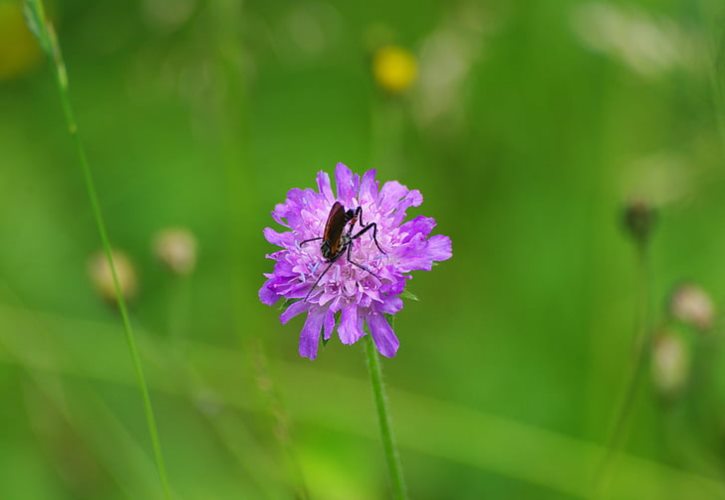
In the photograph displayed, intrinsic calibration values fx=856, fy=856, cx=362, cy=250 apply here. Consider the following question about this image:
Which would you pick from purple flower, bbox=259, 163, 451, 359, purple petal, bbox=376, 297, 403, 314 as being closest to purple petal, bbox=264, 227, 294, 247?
purple flower, bbox=259, 163, 451, 359

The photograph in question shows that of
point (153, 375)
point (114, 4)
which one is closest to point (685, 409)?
point (153, 375)

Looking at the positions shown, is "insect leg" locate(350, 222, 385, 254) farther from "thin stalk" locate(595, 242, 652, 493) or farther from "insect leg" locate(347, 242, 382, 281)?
"thin stalk" locate(595, 242, 652, 493)

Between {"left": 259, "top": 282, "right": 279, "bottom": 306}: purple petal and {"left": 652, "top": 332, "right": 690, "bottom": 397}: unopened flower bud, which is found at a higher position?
{"left": 652, "top": 332, "right": 690, "bottom": 397}: unopened flower bud

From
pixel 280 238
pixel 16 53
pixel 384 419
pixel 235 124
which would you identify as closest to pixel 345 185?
pixel 280 238

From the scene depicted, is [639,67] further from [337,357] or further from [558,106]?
[337,357]

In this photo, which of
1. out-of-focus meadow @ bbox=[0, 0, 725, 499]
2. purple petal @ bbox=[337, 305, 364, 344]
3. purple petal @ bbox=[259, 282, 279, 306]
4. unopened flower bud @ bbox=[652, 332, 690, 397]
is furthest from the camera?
out-of-focus meadow @ bbox=[0, 0, 725, 499]

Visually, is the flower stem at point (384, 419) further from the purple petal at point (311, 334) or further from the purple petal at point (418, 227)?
the purple petal at point (418, 227)

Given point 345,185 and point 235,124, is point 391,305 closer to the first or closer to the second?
point 345,185
